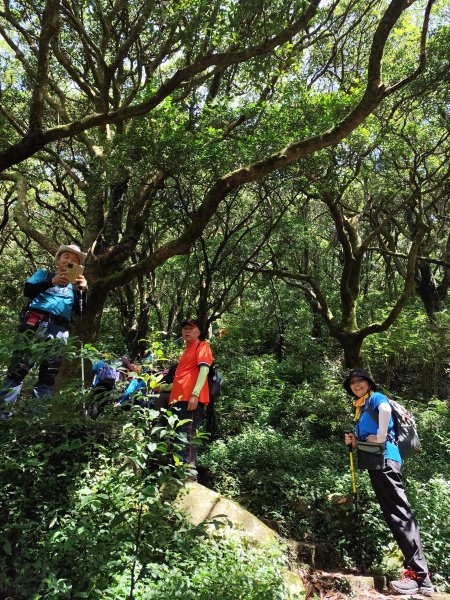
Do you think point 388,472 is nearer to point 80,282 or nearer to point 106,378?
point 80,282

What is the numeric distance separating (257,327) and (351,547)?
425 inches

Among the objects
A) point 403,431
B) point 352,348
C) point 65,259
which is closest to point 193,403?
point 65,259

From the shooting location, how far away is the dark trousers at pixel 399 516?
4105 mm

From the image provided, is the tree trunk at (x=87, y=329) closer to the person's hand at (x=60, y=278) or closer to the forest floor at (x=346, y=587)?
the person's hand at (x=60, y=278)

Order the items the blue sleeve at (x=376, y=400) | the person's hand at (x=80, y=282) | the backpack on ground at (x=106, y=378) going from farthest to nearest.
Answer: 1. the backpack on ground at (x=106, y=378)
2. the person's hand at (x=80, y=282)
3. the blue sleeve at (x=376, y=400)

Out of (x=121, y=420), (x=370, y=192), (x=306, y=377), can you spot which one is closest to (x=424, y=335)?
(x=306, y=377)

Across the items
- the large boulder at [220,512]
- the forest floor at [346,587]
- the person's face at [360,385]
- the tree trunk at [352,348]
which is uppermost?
the tree trunk at [352,348]

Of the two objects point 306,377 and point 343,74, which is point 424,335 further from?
point 343,74

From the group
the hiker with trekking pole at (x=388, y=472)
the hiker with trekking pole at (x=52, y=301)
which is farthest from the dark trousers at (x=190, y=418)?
the hiker with trekking pole at (x=388, y=472)

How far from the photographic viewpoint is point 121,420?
386 cm

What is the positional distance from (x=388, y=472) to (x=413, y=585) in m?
1.00

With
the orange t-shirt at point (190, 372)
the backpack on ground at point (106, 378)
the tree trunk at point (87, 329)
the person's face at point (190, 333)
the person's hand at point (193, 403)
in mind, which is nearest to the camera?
the person's hand at point (193, 403)

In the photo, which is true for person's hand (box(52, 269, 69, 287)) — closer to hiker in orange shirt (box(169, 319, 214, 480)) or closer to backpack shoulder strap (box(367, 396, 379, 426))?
hiker in orange shirt (box(169, 319, 214, 480))

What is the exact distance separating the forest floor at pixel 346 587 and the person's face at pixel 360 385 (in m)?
1.85
